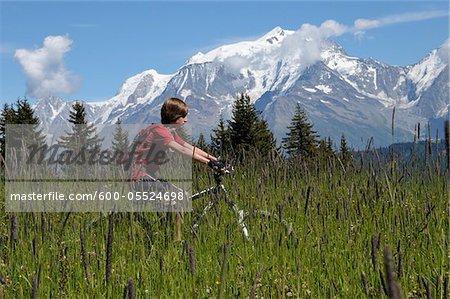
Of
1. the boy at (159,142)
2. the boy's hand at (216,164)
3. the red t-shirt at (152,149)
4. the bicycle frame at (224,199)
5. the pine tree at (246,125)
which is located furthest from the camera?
the pine tree at (246,125)

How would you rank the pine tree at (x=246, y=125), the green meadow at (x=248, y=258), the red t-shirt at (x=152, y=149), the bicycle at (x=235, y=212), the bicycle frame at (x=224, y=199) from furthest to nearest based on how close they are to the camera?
1. the pine tree at (x=246, y=125)
2. the red t-shirt at (x=152, y=149)
3. the bicycle frame at (x=224, y=199)
4. the bicycle at (x=235, y=212)
5. the green meadow at (x=248, y=258)

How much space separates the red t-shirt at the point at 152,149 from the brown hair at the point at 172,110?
23 centimetres

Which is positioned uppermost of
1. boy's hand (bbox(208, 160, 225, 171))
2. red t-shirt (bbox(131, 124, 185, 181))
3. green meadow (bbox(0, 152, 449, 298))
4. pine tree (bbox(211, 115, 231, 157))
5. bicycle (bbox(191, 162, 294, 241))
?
pine tree (bbox(211, 115, 231, 157))

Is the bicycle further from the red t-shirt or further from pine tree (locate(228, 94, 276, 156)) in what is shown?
pine tree (locate(228, 94, 276, 156))

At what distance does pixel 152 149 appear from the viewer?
24.0ft

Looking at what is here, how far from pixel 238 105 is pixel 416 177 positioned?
1723 inches

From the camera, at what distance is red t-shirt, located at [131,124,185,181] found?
23.2 ft

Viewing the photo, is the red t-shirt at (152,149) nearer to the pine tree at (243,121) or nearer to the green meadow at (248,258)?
the green meadow at (248,258)

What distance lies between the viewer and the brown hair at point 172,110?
7.47 meters

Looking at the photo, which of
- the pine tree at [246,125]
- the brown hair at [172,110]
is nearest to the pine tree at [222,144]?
the brown hair at [172,110]

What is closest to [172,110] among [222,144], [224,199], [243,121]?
[224,199]

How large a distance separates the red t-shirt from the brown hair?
23 centimetres

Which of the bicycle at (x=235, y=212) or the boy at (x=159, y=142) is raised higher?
the boy at (x=159, y=142)

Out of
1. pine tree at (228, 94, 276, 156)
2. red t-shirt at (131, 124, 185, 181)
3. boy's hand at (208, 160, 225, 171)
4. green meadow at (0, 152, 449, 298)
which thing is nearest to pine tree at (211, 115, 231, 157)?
red t-shirt at (131, 124, 185, 181)
